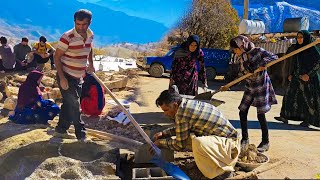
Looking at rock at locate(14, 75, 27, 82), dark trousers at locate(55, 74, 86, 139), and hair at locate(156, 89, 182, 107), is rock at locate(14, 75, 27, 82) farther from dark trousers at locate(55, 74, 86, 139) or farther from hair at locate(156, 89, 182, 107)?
hair at locate(156, 89, 182, 107)

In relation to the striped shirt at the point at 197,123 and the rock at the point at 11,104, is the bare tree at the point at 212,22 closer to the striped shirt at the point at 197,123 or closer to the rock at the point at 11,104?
the rock at the point at 11,104

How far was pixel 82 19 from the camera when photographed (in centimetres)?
457

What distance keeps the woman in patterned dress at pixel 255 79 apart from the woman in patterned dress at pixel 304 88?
5.77 feet

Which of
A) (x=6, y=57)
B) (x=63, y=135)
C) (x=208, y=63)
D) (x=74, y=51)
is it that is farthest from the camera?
(x=208, y=63)

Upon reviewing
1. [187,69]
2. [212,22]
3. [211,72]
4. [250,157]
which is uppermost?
[212,22]

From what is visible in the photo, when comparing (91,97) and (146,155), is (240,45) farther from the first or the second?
(91,97)

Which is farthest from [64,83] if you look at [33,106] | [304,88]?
[304,88]

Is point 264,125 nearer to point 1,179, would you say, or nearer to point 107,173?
point 107,173

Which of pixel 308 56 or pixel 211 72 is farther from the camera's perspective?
pixel 211 72

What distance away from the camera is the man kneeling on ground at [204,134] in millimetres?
3627

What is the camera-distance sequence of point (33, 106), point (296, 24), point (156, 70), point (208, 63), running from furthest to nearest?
point (156, 70)
point (208, 63)
point (296, 24)
point (33, 106)

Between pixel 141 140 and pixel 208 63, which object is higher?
pixel 208 63

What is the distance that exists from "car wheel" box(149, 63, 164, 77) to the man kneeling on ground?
1269 cm

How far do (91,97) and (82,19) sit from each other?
2.07 metres
